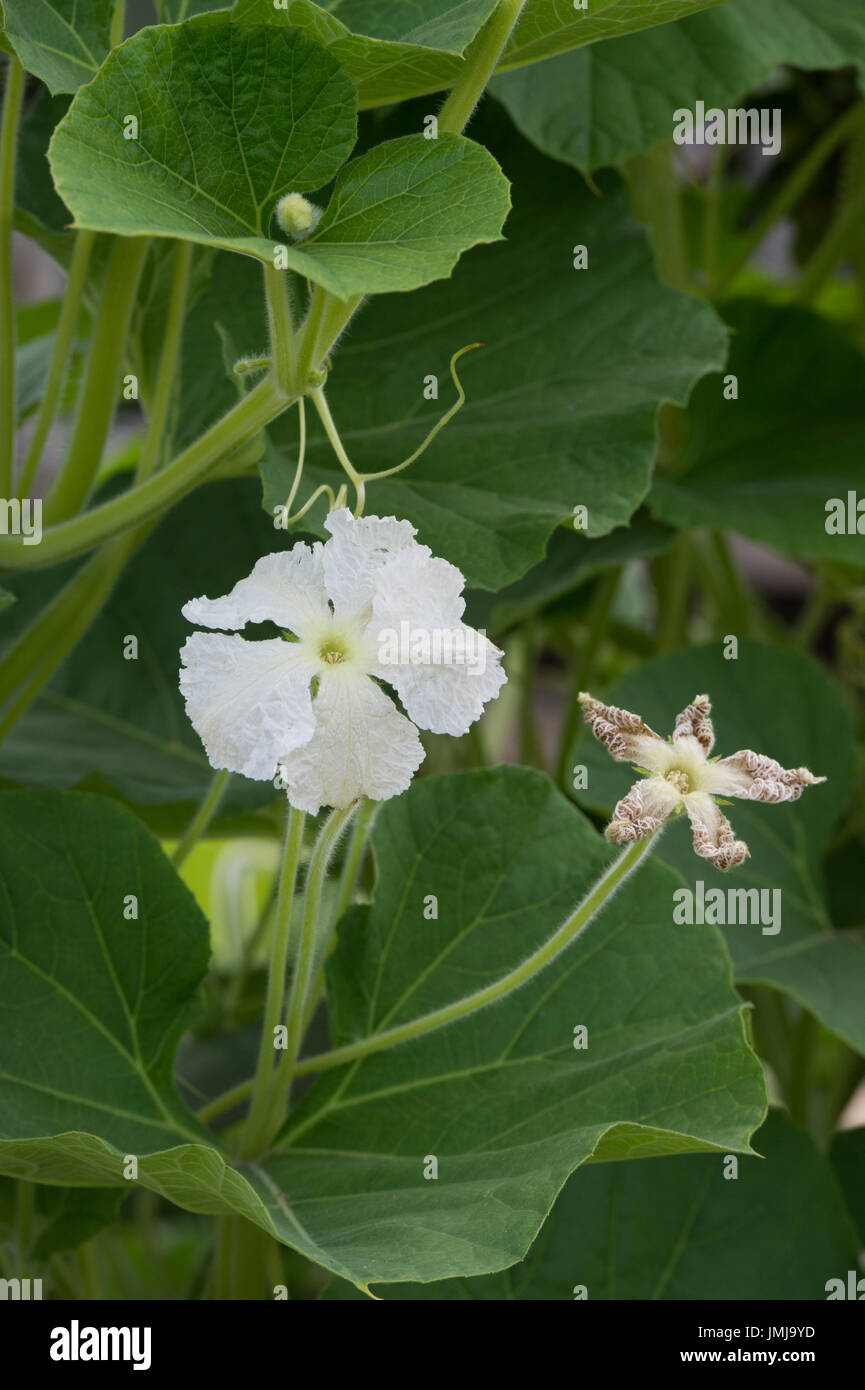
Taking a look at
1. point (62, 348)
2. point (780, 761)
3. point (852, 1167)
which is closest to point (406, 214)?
point (62, 348)

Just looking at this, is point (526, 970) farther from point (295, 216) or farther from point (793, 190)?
point (793, 190)

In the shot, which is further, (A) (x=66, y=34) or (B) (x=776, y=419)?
(B) (x=776, y=419)

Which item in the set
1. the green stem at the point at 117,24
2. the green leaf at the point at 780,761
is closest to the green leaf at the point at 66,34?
the green stem at the point at 117,24

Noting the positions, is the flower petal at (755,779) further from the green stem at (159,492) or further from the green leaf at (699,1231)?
the green leaf at (699,1231)

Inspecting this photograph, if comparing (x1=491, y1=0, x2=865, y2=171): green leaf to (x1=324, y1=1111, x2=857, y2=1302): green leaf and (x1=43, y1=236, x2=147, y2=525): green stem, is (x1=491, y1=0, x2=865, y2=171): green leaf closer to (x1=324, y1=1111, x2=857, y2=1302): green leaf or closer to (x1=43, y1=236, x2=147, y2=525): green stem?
(x1=43, y1=236, x2=147, y2=525): green stem

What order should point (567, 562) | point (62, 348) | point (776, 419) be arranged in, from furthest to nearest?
1. point (776, 419)
2. point (567, 562)
3. point (62, 348)

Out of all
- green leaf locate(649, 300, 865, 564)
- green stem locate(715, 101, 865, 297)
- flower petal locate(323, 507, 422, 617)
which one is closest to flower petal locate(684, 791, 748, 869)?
flower petal locate(323, 507, 422, 617)
